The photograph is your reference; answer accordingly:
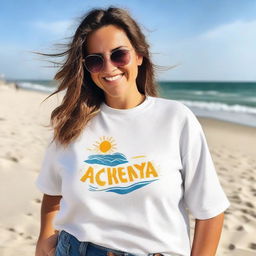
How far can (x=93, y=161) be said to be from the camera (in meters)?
1.53

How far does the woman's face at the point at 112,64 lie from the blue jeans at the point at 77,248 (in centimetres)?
61

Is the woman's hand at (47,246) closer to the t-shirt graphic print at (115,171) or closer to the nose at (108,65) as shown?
the t-shirt graphic print at (115,171)

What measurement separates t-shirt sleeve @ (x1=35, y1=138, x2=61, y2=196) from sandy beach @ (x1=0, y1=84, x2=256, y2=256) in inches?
31.2

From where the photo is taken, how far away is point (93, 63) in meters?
1.64

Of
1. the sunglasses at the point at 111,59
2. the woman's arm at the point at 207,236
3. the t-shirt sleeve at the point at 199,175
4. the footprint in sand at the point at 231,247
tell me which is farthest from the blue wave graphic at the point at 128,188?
the footprint in sand at the point at 231,247

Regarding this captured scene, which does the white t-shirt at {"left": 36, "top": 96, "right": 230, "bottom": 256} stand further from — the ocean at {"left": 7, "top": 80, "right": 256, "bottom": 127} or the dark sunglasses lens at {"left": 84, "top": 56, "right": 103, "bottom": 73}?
the ocean at {"left": 7, "top": 80, "right": 256, "bottom": 127}

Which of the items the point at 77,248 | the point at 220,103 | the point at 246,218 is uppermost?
the point at 77,248

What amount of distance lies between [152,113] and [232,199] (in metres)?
→ 3.31

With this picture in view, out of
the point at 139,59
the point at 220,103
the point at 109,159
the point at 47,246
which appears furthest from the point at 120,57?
the point at 220,103

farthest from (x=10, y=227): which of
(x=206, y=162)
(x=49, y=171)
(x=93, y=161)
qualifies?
(x=206, y=162)

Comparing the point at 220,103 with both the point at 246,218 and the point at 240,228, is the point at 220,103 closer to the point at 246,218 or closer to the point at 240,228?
the point at 246,218

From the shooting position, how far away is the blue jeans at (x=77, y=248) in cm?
145

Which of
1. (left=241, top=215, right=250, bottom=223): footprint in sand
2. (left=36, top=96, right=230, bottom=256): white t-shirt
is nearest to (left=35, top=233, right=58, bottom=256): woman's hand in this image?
(left=36, top=96, right=230, bottom=256): white t-shirt

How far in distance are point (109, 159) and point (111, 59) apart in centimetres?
42
